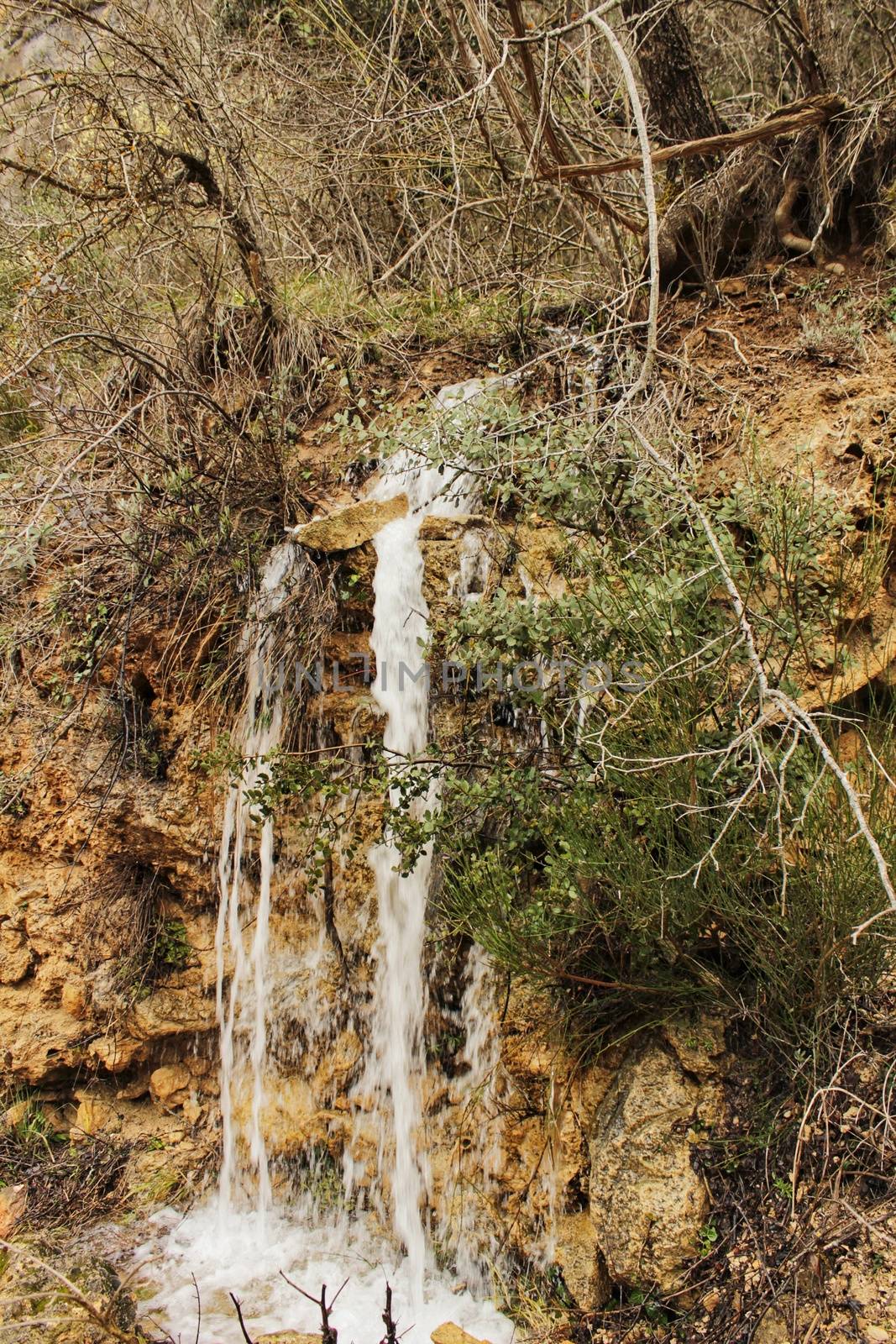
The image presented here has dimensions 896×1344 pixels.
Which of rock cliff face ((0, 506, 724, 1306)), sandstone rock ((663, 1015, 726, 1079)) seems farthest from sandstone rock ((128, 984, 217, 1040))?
sandstone rock ((663, 1015, 726, 1079))

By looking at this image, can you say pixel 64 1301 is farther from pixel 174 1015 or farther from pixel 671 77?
pixel 671 77

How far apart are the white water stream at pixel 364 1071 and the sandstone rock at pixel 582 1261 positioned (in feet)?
1.00

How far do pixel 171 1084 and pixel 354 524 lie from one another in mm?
2556

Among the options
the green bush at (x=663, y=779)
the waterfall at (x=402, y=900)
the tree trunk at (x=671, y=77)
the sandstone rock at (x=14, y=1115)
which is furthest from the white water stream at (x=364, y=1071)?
the tree trunk at (x=671, y=77)

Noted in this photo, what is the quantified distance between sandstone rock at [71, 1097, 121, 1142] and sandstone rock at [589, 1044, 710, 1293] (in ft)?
7.58

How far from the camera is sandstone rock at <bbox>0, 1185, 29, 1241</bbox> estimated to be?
11.8ft

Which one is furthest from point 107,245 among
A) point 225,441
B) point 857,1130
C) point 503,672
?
point 857,1130

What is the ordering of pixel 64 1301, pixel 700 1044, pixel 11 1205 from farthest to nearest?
pixel 11 1205
pixel 64 1301
pixel 700 1044

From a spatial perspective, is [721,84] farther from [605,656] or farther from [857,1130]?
[857,1130]

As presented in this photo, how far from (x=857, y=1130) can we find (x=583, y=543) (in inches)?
75.3

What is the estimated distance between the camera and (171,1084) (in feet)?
13.2

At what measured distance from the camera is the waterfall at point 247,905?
3.86 m

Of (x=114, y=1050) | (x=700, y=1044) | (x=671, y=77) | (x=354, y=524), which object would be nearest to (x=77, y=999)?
(x=114, y=1050)

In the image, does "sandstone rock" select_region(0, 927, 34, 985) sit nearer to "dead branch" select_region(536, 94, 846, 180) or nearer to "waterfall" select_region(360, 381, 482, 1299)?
"waterfall" select_region(360, 381, 482, 1299)
